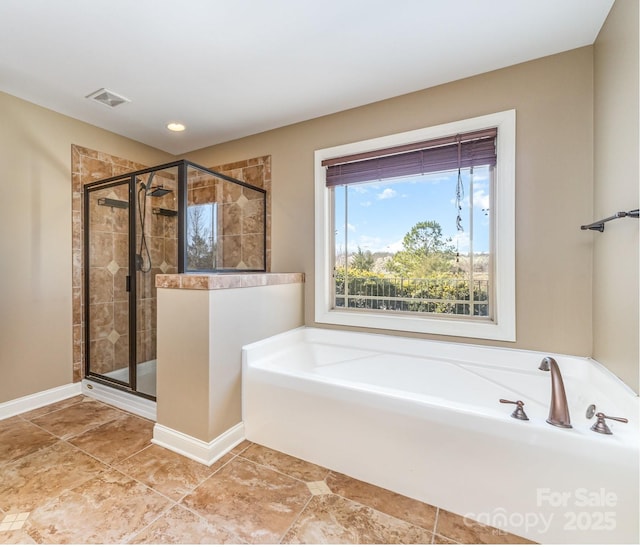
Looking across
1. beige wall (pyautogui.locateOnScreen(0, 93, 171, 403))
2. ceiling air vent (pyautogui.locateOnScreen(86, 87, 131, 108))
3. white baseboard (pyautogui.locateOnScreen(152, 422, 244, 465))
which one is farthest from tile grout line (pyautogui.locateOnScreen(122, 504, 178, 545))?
ceiling air vent (pyautogui.locateOnScreen(86, 87, 131, 108))

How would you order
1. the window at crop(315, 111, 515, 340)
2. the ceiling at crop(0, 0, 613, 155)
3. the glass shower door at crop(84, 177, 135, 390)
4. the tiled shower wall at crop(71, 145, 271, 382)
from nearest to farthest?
the ceiling at crop(0, 0, 613, 155), the window at crop(315, 111, 515, 340), the tiled shower wall at crop(71, 145, 271, 382), the glass shower door at crop(84, 177, 135, 390)

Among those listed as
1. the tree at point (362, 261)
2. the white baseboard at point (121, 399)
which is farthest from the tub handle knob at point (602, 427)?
the white baseboard at point (121, 399)

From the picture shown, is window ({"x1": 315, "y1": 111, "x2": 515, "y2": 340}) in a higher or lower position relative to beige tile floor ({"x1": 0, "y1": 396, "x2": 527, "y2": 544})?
higher

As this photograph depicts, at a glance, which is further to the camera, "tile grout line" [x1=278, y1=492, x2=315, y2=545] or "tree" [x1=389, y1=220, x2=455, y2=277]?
"tree" [x1=389, y1=220, x2=455, y2=277]

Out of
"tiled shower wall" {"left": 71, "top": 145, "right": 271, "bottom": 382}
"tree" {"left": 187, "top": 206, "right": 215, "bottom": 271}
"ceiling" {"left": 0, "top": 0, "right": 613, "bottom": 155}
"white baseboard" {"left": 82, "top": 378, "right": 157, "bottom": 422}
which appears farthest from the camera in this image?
"tiled shower wall" {"left": 71, "top": 145, "right": 271, "bottom": 382}

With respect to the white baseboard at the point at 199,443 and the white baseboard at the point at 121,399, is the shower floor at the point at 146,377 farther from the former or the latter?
the white baseboard at the point at 199,443

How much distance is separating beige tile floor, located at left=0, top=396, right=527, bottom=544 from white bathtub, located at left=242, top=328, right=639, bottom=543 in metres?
0.10

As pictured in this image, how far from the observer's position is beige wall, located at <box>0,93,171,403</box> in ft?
7.43

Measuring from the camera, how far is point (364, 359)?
94.7 inches

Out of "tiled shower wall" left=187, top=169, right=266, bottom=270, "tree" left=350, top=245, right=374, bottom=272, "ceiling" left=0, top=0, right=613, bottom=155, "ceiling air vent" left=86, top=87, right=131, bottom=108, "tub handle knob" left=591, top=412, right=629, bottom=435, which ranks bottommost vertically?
"tub handle knob" left=591, top=412, right=629, bottom=435

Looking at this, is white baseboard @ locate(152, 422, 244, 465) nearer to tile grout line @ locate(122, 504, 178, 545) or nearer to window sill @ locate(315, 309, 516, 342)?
tile grout line @ locate(122, 504, 178, 545)

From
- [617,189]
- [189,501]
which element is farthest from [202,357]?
[617,189]

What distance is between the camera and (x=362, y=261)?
2652 millimetres

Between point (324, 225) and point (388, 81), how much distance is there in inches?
45.2
